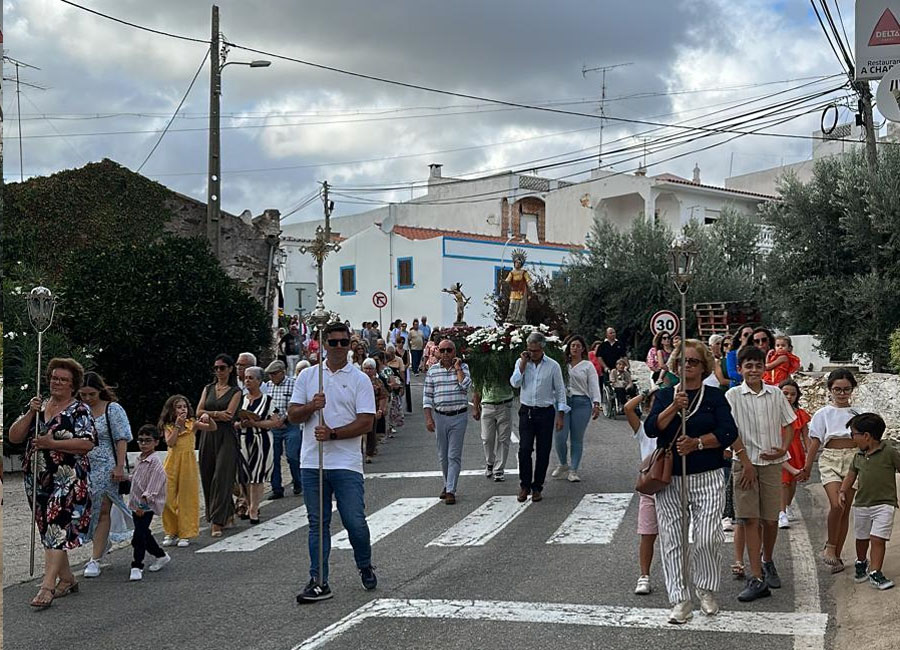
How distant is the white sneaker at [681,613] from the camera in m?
6.95

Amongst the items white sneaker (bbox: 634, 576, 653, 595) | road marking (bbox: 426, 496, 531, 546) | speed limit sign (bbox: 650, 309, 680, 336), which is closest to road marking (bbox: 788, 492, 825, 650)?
white sneaker (bbox: 634, 576, 653, 595)

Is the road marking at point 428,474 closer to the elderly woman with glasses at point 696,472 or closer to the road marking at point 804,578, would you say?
the road marking at point 804,578

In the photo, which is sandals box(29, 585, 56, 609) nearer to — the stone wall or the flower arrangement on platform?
the flower arrangement on platform

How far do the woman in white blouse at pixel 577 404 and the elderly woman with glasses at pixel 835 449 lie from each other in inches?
201

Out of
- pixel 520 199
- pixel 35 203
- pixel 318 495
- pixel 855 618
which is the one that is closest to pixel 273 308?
pixel 35 203

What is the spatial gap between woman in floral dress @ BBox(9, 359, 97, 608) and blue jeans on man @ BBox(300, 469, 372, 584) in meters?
1.85

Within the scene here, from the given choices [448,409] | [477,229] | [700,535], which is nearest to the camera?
[700,535]

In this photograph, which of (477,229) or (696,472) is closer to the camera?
(696,472)

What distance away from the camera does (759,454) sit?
25.7 feet

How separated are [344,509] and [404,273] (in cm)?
4164

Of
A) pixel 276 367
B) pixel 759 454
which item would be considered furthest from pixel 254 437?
pixel 759 454

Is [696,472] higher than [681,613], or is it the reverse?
[696,472]

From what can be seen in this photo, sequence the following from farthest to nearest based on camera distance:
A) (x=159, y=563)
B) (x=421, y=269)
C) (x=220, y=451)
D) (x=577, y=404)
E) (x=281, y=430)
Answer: (x=421, y=269) → (x=577, y=404) → (x=281, y=430) → (x=220, y=451) → (x=159, y=563)

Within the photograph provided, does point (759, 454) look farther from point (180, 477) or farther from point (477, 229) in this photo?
point (477, 229)
